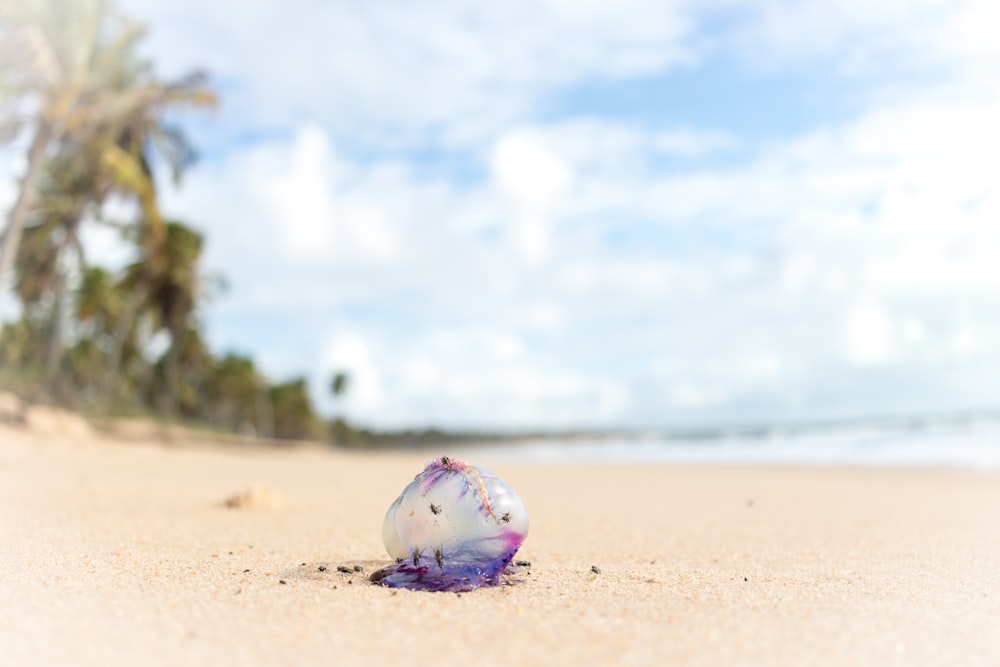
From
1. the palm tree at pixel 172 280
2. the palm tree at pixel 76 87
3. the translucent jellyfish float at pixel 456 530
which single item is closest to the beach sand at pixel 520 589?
the translucent jellyfish float at pixel 456 530

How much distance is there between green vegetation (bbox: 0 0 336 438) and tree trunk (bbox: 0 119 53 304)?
0.08 feet

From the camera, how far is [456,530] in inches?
128

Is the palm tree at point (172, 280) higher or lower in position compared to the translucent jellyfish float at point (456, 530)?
higher

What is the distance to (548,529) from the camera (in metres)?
5.88

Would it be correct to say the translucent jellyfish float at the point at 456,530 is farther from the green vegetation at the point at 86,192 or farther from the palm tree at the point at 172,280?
the palm tree at the point at 172,280

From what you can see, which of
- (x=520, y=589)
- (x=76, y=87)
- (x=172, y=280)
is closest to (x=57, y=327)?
(x=172, y=280)

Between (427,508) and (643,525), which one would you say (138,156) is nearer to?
(643,525)

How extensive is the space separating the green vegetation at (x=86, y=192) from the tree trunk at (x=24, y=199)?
0.9 inches

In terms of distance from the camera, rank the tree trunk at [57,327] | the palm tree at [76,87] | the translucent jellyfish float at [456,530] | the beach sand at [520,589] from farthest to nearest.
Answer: the tree trunk at [57,327]
the palm tree at [76,87]
the translucent jellyfish float at [456,530]
the beach sand at [520,589]

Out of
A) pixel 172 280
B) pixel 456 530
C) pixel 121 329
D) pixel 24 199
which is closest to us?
pixel 456 530

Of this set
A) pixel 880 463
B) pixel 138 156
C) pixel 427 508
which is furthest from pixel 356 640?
pixel 138 156

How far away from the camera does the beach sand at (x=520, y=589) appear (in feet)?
8.00

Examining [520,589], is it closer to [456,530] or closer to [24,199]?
[456,530]

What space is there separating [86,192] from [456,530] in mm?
25266
